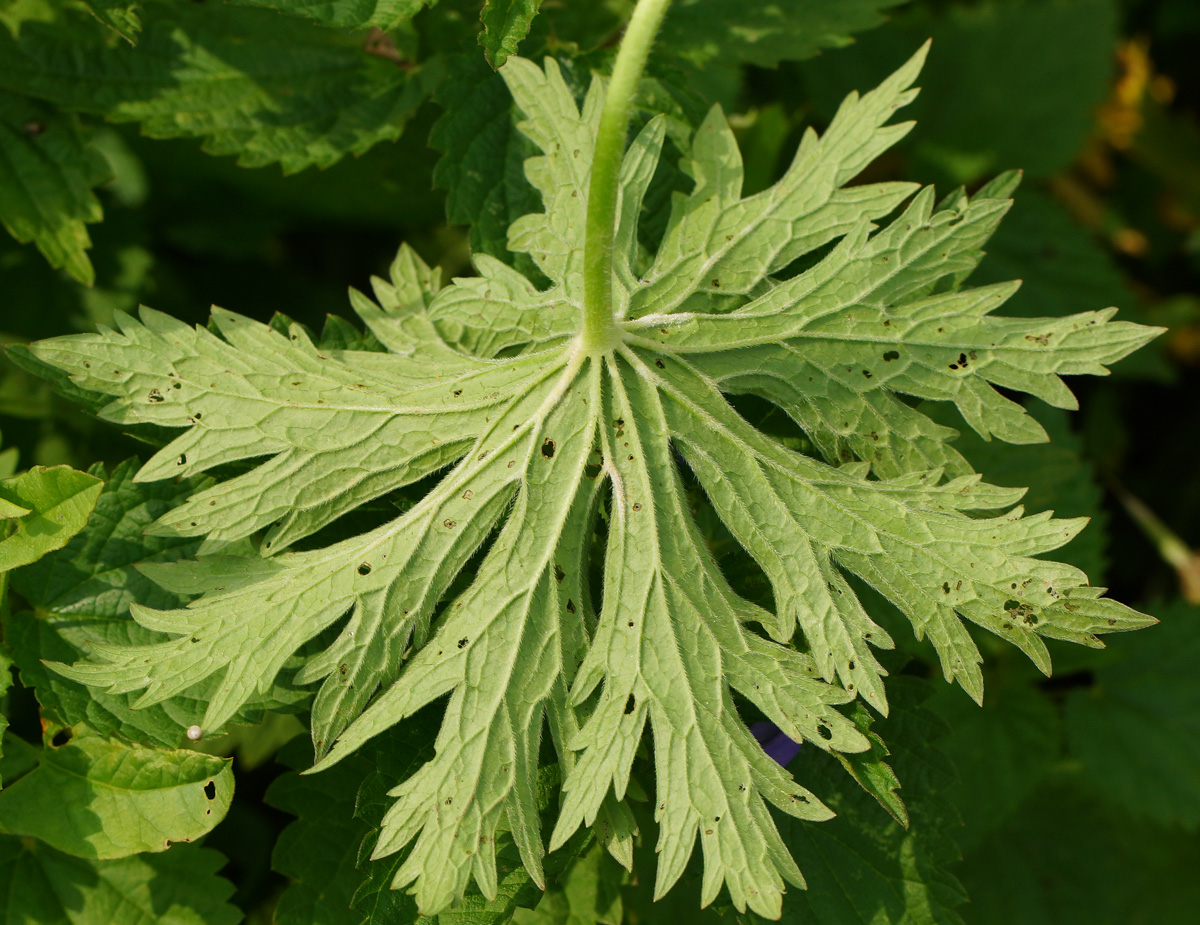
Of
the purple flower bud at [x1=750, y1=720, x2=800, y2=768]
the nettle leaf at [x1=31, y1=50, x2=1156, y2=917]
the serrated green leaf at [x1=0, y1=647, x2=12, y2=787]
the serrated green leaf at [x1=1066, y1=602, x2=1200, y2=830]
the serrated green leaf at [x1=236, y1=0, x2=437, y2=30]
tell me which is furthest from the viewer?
the serrated green leaf at [x1=1066, y1=602, x2=1200, y2=830]

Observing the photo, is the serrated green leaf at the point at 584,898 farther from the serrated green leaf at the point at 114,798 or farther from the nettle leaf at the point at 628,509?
the serrated green leaf at the point at 114,798

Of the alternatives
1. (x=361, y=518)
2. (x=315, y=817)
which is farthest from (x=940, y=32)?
(x=315, y=817)

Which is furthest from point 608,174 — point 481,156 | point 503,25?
point 481,156

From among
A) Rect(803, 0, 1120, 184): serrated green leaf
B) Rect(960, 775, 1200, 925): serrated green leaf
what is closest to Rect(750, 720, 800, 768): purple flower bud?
Rect(960, 775, 1200, 925): serrated green leaf

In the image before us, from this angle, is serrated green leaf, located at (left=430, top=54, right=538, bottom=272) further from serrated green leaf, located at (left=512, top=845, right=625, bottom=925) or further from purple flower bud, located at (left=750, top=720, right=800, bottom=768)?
serrated green leaf, located at (left=512, top=845, right=625, bottom=925)

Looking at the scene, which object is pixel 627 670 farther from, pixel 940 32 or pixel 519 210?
pixel 940 32

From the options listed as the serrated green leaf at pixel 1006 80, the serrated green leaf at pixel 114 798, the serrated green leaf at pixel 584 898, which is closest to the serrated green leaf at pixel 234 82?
the serrated green leaf at pixel 114 798
